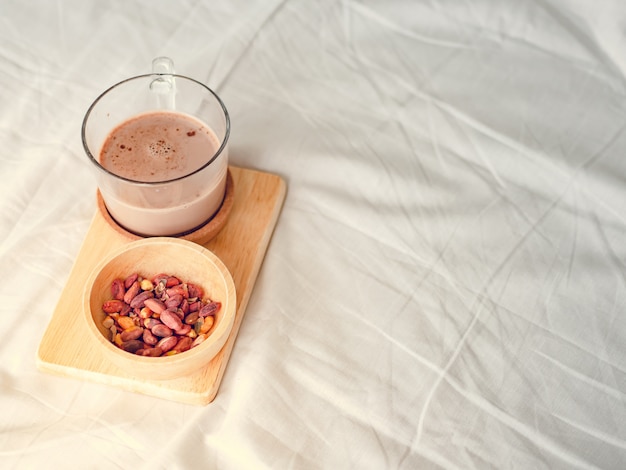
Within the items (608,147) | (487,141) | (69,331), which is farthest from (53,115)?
(608,147)

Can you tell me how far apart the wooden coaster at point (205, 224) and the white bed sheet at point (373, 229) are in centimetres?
6

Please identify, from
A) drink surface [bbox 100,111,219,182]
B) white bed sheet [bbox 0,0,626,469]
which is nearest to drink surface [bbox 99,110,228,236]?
drink surface [bbox 100,111,219,182]

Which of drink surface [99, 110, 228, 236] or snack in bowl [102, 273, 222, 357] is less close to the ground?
drink surface [99, 110, 228, 236]

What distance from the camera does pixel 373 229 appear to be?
1023 millimetres

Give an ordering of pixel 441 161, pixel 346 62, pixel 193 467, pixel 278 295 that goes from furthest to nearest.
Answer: pixel 346 62, pixel 441 161, pixel 278 295, pixel 193 467

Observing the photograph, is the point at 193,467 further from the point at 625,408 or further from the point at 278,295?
the point at 625,408

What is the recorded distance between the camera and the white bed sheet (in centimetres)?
87

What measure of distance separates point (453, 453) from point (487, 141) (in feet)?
1.52

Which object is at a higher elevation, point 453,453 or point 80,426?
point 453,453

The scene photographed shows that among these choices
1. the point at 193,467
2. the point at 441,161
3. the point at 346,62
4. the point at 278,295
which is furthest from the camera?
the point at 346,62

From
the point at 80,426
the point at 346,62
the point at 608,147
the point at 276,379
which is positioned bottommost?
the point at 80,426

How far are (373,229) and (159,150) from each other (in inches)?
11.4

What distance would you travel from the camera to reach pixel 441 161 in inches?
43.3

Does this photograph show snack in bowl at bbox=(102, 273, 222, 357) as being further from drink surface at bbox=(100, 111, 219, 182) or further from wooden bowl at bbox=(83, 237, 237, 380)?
drink surface at bbox=(100, 111, 219, 182)
